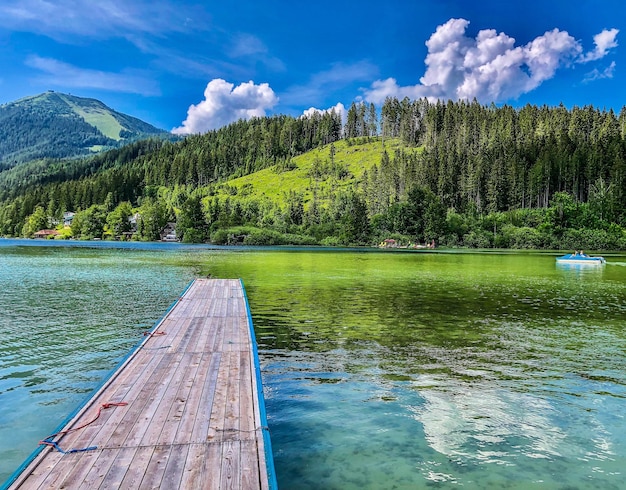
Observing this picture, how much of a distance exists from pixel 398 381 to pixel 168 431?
25.2 ft

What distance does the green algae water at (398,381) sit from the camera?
8.52 m

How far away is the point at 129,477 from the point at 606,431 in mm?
10278

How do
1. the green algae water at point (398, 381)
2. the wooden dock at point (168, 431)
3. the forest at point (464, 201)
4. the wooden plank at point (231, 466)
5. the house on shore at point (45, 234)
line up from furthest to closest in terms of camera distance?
the house on shore at point (45, 234) < the forest at point (464, 201) < the green algae water at point (398, 381) < the wooden dock at point (168, 431) < the wooden plank at point (231, 466)

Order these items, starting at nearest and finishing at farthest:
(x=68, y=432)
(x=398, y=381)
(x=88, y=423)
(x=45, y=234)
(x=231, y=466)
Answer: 1. (x=231, y=466)
2. (x=68, y=432)
3. (x=88, y=423)
4. (x=398, y=381)
5. (x=45, y=234)

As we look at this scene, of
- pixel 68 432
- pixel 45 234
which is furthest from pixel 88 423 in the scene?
pixel 45 234

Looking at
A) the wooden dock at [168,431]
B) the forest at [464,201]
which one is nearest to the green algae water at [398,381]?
the wooden dock at [168,431]

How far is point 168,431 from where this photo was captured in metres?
7.49

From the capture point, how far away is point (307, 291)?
107 feet

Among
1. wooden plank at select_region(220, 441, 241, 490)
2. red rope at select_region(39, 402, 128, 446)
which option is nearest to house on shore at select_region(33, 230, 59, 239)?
red rope at select_region(39, 402, 128, 446)

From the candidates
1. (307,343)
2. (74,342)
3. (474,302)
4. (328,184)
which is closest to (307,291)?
(474,302)

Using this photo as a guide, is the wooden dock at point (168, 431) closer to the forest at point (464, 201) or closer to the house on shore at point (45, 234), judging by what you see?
the forest at point (464, 201)

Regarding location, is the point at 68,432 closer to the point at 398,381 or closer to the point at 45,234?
the point at 398,381

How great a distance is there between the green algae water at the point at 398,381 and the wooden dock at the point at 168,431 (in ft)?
4.33

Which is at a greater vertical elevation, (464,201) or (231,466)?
(464,201)
